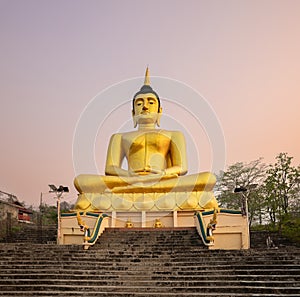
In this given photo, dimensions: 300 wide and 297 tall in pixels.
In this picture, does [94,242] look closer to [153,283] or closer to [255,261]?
[153,283]

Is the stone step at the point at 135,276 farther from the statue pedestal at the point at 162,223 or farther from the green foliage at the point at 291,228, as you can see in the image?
the green foliage at the point at 291,228

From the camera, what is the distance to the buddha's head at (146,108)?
62.4 ft

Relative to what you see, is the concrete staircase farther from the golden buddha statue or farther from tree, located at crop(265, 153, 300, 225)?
tree, located at crop(265, 153, 300, 225)

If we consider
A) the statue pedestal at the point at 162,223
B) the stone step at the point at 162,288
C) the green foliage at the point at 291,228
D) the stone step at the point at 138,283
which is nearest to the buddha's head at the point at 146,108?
the statue pedestal at the point at 162,223

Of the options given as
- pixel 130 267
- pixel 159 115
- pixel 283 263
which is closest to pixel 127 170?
pixel 159 115

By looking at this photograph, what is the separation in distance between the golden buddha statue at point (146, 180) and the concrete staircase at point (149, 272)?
5160mm

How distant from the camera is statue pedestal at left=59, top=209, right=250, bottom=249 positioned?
13.3 m

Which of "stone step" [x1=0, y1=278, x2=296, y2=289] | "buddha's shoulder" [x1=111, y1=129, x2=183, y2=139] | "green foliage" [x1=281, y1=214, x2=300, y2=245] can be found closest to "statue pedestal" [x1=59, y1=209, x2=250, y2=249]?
"green foliage" [x1=281, y1=214, x2=300, y2=245]

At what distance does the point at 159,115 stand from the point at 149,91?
1.40 metres

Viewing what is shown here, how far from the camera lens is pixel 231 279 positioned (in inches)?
297

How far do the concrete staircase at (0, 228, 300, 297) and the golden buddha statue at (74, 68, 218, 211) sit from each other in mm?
5160

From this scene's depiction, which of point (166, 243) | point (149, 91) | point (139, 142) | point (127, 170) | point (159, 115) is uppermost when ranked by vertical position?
point (149, 91)

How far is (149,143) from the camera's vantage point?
18.1 meters

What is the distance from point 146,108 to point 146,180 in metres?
4.59
